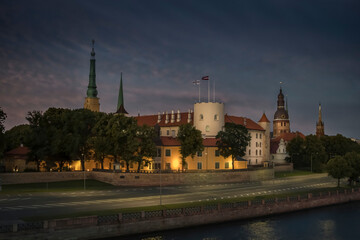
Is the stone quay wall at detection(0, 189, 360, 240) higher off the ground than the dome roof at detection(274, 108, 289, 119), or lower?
lower

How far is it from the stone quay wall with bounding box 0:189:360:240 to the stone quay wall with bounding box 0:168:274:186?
2640cm

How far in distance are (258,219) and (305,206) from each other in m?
11.9

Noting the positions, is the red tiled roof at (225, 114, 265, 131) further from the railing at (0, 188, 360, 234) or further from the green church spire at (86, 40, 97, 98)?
the railing at (0, 188, 360, 234)

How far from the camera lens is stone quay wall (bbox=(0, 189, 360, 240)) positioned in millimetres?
33938

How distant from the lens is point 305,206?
58719 millimetres

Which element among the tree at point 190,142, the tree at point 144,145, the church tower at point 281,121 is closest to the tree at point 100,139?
the tree at point 144,145

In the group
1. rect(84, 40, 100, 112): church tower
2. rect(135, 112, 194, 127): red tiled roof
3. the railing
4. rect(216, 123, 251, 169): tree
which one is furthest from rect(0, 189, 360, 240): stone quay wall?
rect(84, 40, 100, 112): church tower

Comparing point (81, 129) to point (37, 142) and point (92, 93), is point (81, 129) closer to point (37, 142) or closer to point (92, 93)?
point (37, 142)

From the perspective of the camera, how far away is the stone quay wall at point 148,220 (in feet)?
111

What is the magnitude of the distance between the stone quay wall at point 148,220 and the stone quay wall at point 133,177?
26.4 m

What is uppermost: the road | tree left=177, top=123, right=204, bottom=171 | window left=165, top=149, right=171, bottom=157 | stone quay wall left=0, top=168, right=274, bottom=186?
tree left=177, top=123, right=204, bottom=171

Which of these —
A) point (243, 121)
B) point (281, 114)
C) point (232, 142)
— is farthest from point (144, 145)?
point (281, 114)

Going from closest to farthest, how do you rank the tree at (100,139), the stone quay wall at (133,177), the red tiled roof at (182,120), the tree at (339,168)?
the stone quay wall at (133,177) → the tree at (100,139) → the tree at (339,168) → the red tiled roof at (182,120)

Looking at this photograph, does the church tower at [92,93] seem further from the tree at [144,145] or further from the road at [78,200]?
the road at [78,200]
